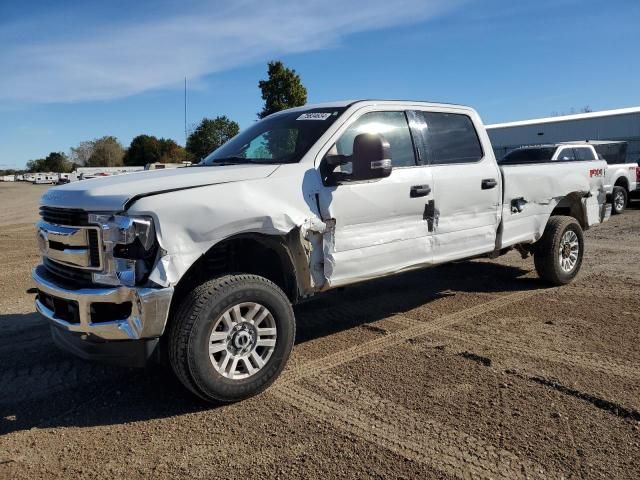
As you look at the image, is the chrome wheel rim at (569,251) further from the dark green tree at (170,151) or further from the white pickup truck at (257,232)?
the dark green tree at (170,151)

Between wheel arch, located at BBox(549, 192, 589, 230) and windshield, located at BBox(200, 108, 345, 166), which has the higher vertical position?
windshield, located at BBox(200, 108, 345, 166)

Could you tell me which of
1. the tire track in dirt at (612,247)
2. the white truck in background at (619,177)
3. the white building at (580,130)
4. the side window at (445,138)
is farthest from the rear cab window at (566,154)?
the white building at (580,130)

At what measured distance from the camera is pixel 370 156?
13.5 ft

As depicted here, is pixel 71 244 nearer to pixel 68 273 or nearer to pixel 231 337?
pixel 68 273

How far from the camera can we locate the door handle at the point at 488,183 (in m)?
5.54

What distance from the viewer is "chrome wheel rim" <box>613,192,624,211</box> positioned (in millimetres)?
17000

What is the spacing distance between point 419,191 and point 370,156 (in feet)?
2.91

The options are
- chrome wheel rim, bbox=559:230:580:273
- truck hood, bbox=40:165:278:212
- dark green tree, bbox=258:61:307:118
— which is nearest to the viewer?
truck hood, bbox=40:165:278:212

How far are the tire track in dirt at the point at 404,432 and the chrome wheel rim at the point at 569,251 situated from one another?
13.2ft

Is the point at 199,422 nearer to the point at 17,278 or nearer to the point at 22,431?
the point at 22,431

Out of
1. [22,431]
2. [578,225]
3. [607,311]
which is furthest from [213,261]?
[578,225]

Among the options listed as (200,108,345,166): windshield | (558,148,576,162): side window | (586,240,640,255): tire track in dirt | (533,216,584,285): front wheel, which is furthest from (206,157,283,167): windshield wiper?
(558,148,576,162): side window

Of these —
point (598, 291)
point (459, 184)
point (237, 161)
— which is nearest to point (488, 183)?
point (459, 184)

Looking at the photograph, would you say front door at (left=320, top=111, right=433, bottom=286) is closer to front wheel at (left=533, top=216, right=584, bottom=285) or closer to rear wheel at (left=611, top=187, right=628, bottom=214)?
front wheel at (left=533, top=216, right=584, bottom=285)
